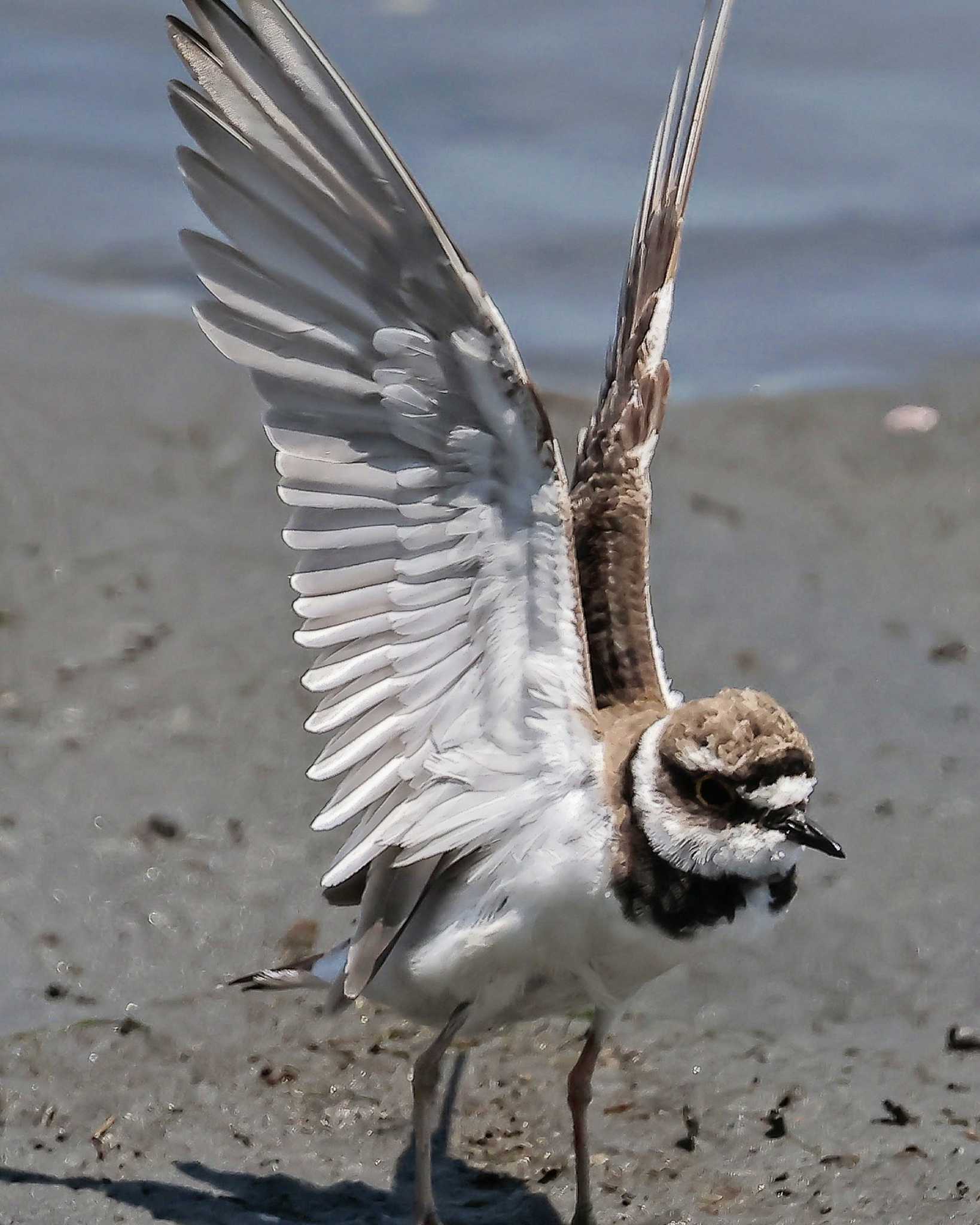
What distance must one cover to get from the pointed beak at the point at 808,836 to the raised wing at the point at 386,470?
0.53 m

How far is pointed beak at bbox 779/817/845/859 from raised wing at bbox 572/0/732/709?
72 centimetres

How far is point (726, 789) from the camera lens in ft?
15.7

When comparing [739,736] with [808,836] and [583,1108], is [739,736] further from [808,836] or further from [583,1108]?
[583,1108]

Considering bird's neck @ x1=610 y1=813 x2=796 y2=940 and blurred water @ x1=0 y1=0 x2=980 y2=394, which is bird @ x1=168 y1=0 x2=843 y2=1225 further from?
blurred water @ x1=0 y1=0 x2=980 y2=394

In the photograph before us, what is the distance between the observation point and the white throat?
4.79 meters

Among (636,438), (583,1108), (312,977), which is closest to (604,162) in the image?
(636,438)

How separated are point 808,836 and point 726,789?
0.23 metres

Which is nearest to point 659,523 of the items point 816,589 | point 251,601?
point 816,589

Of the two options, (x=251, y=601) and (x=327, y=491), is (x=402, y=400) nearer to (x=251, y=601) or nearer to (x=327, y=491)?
(x=327, y=491)

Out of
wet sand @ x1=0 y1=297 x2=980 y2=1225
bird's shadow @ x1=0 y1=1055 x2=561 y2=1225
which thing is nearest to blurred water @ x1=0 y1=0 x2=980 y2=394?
wet sand @ x1=0 y1=297 x2=980 y2=1225

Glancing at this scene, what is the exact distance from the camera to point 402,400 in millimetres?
4805

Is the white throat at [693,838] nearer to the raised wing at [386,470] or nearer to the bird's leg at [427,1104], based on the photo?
the raised wing at [386,470]

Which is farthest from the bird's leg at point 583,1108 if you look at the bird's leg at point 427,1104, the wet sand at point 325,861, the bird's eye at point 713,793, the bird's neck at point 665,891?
the bird's eye at point 713,793

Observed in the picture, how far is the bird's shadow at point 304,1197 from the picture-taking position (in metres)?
5.18
